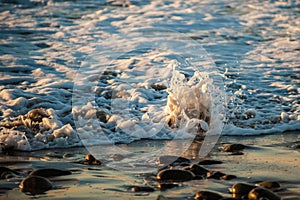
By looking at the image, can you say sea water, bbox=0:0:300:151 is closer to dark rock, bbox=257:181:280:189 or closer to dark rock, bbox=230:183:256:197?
dark rock, bbox=257:181:280:189

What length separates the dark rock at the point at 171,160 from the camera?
4.73 m

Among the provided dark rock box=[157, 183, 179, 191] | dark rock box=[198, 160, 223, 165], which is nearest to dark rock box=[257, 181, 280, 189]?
dark rock box=[157, 183, 179, 191]

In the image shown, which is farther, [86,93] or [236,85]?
[236,85]

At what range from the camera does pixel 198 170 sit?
14.4 ft

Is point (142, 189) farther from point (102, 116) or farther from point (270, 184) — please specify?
point (102, 116)

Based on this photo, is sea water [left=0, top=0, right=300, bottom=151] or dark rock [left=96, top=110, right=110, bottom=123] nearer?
sea water [left=0, top=0, right=300, bottom=151]

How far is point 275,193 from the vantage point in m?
3.85

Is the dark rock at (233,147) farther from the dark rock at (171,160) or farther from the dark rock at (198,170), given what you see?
the dark rock at (198,170)

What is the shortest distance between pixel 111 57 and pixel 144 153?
4.00m

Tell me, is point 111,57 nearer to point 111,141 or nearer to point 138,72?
point 138,72

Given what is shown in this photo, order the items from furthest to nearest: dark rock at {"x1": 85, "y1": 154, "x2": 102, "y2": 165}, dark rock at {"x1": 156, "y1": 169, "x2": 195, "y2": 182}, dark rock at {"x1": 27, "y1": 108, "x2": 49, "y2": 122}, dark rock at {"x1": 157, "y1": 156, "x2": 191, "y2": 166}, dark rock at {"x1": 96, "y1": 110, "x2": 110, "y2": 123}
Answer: dark rock at {"x1": 96, "y1": 110, "x2": 110, "y2": 123} < dark rock at {"x1": 27, "y1": 108, "x2": 49, "y2": 122} < dark rock at {"x1": 85, "y1": 154, "x2": 102, "y2": 165} < dark rock at {"x1": 157, "y1": 156, "x2": 191, "y2": 166} < dark rock at {"x1": 156, "y1": 169, "x2": 195, "y2": 182}

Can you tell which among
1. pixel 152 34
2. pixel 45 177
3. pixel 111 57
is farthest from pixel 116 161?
pixel 152 34

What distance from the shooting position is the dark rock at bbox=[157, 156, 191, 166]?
15.5ft

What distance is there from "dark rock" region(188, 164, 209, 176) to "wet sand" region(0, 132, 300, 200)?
0.15 m
